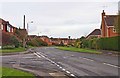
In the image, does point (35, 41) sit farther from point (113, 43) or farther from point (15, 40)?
point (113, 43)

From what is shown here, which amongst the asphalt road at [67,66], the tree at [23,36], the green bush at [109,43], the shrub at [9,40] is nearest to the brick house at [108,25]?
the green bush at [109,43]

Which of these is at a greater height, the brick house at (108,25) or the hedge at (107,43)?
the brick house at (108,25)

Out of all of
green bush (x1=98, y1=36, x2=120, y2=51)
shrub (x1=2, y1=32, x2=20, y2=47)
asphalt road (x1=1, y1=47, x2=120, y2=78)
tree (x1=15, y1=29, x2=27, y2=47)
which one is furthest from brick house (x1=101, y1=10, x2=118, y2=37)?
asphalt road (x1=1, y1=47, x2=120, y2=78)

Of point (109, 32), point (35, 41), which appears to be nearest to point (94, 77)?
point (109, 32)

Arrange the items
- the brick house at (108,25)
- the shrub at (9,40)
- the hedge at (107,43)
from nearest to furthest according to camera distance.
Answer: the hedge at (107,43), the shrub at (9,40), the brick house at (108,25)

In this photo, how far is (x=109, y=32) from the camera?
7694 centimetres

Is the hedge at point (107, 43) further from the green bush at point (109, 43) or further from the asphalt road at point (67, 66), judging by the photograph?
the asphalt road at point (67, 66)

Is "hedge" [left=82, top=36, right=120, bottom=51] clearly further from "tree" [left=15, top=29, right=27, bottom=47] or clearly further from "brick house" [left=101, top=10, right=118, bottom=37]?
"tree" [left=15, top=29, right=27, bottom=47]

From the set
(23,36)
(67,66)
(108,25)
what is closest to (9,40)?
(23,36)

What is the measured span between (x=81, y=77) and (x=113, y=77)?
151 cm

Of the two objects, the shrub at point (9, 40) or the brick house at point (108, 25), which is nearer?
the shrub at point (9, 40)

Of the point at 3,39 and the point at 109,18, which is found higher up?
the point at 109,18

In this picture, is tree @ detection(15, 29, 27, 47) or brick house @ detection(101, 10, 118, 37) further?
brick house @ detection(101, 10, 118, 37)

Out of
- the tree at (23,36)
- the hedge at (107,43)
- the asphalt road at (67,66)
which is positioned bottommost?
the asphalt road at (67,66)
